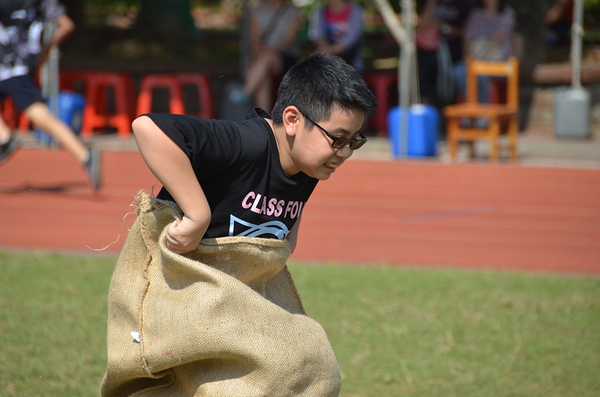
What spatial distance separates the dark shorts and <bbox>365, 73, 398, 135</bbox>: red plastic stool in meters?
5.35

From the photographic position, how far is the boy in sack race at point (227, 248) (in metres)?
1.73

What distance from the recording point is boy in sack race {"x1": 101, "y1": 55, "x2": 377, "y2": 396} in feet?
5.69

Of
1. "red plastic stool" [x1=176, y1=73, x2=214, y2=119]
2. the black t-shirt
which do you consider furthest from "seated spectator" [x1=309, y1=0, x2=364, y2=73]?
the black t-shirt

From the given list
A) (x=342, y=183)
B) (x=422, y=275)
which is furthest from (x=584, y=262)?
(x=342, y=183)

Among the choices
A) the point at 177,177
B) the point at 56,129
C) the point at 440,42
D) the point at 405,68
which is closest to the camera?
the point at 177,177

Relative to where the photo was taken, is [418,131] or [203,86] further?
[203,86]

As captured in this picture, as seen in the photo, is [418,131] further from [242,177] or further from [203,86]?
[242,177]

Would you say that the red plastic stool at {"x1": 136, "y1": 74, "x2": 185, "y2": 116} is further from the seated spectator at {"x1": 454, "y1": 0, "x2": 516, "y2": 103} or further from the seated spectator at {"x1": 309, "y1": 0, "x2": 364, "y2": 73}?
the seated spectator at {"x1": 454, "y1": 0, "x2": 516, "y2": 103}

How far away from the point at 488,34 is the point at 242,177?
759cm

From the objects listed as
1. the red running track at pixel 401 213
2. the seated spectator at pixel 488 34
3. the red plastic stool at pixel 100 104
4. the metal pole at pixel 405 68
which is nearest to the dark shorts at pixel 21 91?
the red running track at pixel 401 213

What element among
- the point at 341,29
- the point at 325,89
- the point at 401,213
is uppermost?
the point at 325,89

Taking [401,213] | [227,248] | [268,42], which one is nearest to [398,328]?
[227,248]

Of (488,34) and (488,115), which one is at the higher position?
(488,34)

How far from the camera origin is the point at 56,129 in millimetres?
5477
